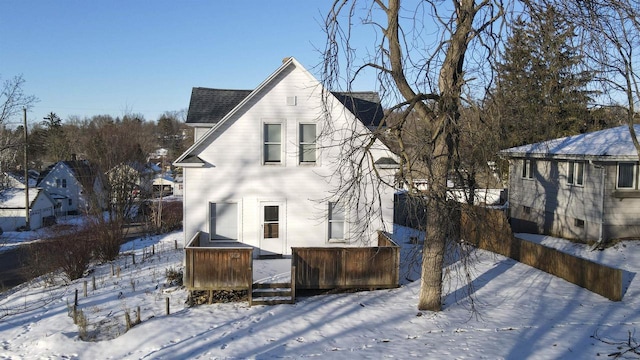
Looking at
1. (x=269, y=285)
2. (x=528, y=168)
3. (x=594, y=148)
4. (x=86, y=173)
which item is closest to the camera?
(x=269, y=285)

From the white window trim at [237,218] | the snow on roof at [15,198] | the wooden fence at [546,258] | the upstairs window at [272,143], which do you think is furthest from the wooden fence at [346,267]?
the snow on roof at [15,198]

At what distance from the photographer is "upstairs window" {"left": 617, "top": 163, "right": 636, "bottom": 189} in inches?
679

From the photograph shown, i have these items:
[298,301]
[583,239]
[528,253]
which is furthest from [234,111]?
[583,239]

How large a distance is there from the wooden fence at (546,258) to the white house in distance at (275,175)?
15.8 ft

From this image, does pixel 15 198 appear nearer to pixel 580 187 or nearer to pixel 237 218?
pixel 237 218

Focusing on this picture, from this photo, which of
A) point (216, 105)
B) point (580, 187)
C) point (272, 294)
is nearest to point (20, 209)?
point (216, 105)

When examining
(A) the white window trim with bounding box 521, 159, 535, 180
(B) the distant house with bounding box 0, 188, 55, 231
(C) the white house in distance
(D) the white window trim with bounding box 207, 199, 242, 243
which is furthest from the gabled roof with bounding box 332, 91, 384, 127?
(B) the distant house with bounding box 0, 188, 55, 231

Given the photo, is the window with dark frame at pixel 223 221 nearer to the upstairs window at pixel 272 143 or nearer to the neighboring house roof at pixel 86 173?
the upstairs window at pixel 272 143

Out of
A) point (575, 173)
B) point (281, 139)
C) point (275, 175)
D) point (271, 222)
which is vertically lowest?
point (271, 222)

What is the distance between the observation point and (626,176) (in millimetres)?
17312

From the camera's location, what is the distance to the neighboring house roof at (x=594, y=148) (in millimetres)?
16844

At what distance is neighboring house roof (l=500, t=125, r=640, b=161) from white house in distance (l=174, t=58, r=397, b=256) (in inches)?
296

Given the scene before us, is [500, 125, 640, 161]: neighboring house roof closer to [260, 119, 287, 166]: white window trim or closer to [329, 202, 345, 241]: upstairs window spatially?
[329, 202, 345, 241]: upstairs window

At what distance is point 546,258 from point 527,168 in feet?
31.3
